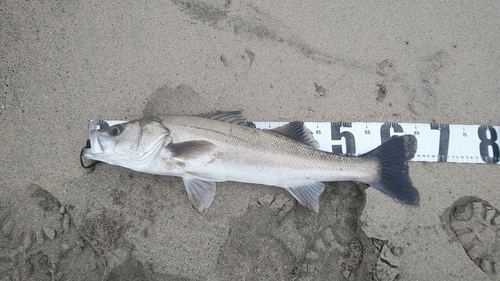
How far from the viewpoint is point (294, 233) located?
11.9 ft

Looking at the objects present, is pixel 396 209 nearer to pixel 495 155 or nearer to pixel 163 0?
pixel 495 155

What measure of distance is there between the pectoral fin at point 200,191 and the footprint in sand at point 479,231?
2.62 meters

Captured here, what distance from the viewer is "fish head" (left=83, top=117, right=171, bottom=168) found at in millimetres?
3326

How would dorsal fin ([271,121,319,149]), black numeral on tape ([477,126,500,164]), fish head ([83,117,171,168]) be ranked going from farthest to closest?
1. black numeral on tape ([477,126,500,164])
2. dorsal fin ([271,121,319,149])
3. fish head ([83,117,171,168])

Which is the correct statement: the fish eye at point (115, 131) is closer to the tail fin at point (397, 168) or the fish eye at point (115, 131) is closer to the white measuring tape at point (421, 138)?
the white measuring tape at point (421, 138)

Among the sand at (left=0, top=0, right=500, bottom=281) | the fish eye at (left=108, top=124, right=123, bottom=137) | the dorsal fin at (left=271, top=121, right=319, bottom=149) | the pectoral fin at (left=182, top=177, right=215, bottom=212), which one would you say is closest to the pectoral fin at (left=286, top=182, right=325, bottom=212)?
the sand at (left=0, top=0, right=500, bottom=281)

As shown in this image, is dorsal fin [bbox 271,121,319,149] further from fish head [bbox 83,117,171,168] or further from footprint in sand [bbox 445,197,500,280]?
footprint in sand [bbox 445,197,500,280]

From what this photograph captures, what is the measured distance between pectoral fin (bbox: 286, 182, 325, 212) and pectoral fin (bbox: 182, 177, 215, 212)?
86 centimetres

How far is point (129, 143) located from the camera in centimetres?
336

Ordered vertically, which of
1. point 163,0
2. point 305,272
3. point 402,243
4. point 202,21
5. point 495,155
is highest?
point 163,0

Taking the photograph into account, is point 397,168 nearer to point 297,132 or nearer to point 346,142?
point 346,142

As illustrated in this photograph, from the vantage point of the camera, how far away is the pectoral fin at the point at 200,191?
3.58 metres

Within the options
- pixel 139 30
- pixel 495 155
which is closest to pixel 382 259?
pixel 495 155

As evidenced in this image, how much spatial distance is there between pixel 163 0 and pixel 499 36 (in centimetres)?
434
